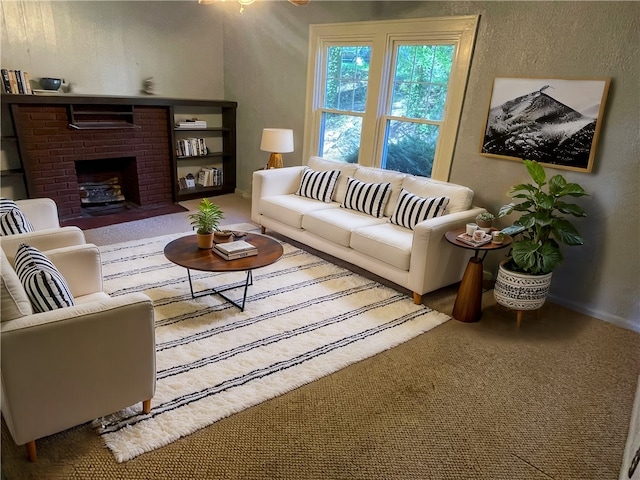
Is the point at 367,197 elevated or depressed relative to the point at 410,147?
depressed

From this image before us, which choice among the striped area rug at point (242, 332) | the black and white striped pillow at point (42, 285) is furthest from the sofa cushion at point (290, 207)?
the black and white striped pillow at point (42, 285)

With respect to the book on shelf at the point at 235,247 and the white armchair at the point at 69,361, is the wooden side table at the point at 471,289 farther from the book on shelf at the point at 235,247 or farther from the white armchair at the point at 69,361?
the white armchair at the point at 69,361

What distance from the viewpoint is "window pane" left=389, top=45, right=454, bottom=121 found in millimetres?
3811

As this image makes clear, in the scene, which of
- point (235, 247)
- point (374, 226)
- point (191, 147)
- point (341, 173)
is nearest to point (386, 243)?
point (374, 226)

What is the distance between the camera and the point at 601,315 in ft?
10.5

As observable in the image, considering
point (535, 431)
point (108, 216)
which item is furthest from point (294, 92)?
point (535, 431)

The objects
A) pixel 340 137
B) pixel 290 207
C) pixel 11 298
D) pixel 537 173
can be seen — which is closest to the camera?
pixel 11 298

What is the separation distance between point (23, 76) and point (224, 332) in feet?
11.4

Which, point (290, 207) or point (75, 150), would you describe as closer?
point (290, 207)

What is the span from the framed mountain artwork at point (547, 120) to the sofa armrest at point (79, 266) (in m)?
3.01

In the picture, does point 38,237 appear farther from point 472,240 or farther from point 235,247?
point 472,240

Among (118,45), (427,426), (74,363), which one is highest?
(118,45)

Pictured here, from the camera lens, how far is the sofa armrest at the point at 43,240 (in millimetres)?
2316

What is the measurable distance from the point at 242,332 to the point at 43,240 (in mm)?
1263
